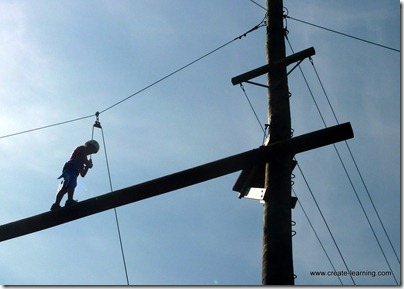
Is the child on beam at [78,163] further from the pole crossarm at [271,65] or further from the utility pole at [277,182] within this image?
the utility pole at [277,182]

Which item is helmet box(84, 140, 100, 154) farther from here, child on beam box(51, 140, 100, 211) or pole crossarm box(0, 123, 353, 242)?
pole crossarm box(0, 123, 353, 242)

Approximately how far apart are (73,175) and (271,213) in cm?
373

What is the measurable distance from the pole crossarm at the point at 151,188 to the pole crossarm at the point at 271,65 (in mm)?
1483

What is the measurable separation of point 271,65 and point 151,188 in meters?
2.46

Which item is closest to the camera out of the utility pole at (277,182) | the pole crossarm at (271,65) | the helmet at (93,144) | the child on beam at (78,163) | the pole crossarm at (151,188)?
the utility pole at (277,182)

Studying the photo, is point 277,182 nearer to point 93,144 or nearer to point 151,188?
point 151,188

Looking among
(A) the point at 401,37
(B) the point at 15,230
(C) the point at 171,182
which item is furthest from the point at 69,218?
(A) the point at 401,37

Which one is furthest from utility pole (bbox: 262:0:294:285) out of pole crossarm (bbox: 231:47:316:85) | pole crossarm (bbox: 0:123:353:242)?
pole crossarm (bbox: 0:123:353:242)

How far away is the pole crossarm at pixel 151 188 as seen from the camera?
726 cm

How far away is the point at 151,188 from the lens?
7410mm

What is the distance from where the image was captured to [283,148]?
718 centimetres

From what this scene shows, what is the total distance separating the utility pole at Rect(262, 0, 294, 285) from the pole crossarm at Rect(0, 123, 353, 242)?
21 cm

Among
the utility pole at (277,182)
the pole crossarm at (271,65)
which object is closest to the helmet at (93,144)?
the pole crossarm at (271,65)

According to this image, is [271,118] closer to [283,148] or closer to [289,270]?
[283,148]
